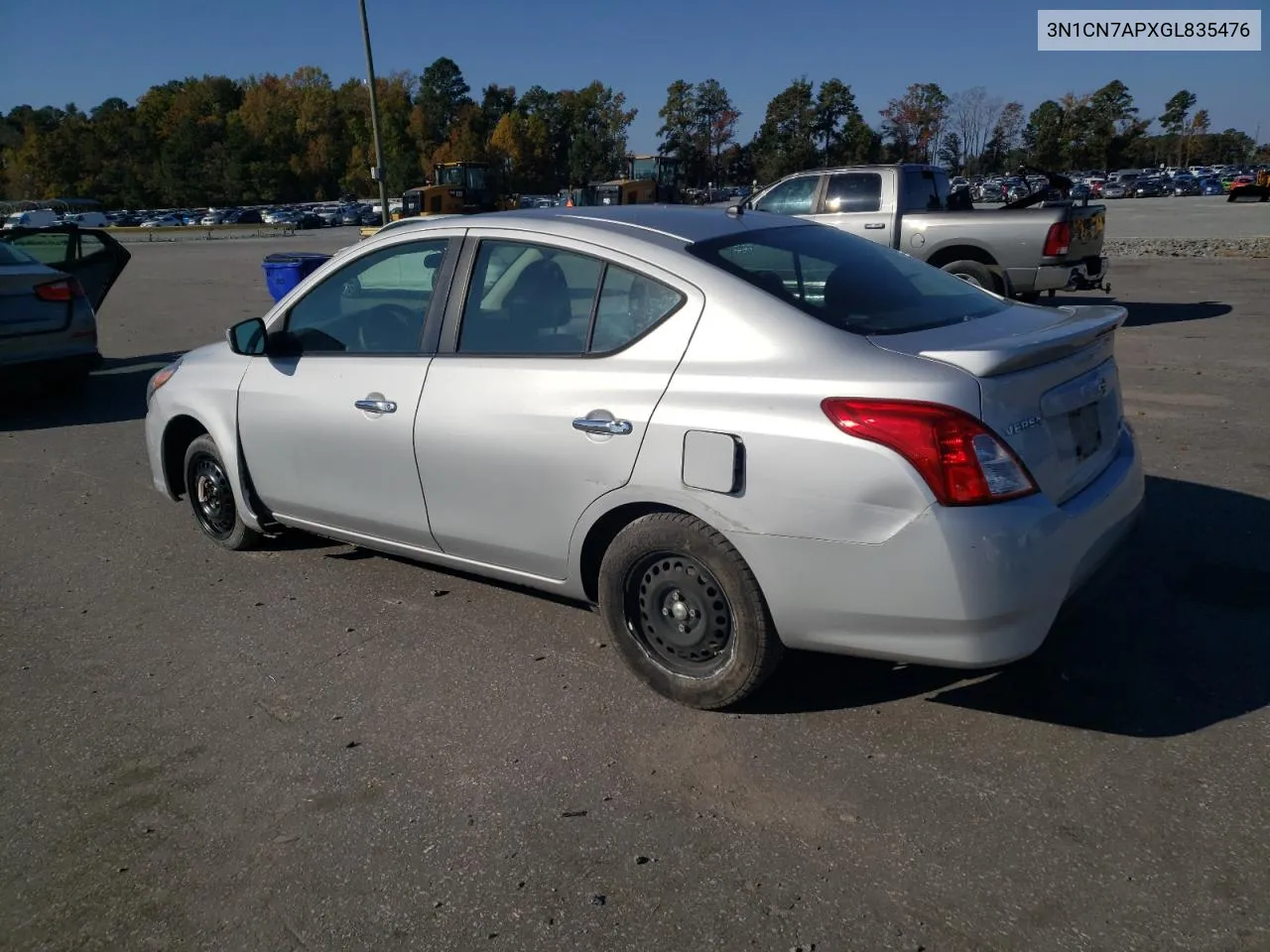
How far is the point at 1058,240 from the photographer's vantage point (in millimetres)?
11453

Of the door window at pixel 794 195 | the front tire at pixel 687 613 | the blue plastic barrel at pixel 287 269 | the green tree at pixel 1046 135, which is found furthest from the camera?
the green tree at pixel 1046 135

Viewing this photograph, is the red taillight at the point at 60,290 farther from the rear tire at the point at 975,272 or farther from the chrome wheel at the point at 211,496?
the rear tire at the point at 975,272

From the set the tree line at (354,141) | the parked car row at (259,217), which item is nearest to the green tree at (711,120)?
the tree line at (354,141)

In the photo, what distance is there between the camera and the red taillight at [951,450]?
9.37 ft

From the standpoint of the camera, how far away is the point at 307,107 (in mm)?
110875

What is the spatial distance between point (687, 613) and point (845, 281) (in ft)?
4.50

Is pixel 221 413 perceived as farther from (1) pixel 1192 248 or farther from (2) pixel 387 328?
(1) pixel 1192 248

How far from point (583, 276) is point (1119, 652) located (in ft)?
7.95

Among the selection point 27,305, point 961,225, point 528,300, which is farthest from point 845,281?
point 961,225

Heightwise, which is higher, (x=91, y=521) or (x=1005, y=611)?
(x=1005, y=611)

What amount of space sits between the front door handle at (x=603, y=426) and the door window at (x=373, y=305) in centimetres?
101

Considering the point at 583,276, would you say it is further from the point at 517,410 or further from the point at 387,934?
the point at 387,934

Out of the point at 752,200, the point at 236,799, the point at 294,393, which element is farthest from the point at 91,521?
the point at 752,200

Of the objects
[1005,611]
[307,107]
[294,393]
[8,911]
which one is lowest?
[8,911]
